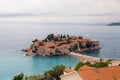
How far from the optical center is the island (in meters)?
57.5

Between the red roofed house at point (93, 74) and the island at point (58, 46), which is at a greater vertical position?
the red roofed house at point (93, 74)

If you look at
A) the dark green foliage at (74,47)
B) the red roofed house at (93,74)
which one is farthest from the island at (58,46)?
the red roofed house at (93,74)

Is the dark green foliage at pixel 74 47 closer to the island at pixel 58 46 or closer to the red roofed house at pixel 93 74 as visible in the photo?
the island at pixel 58 46

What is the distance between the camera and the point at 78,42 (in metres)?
63.0

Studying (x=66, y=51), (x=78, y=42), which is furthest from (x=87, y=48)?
(x=66, y=51)

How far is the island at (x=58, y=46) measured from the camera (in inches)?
2263

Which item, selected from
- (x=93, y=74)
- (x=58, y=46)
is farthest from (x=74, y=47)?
(x=93, y=74)

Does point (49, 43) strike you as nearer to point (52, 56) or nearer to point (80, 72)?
point (52, 56)

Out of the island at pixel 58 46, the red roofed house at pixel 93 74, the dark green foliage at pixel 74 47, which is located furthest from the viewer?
the dark green foliage at pixel 74 47

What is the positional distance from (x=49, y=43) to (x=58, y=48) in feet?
8.69

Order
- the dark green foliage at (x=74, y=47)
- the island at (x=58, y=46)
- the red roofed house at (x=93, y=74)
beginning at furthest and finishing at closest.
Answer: the dark green foliage at (x=74, y=47), the island at (x=58, y=46), the red roofed house at (x=93, y=74)

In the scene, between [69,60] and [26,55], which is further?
[26,55]

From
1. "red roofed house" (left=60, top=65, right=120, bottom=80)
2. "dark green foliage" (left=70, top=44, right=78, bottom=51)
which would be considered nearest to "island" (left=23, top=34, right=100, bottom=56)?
"dark green foliage" (left=70, top=44, right=78, bottom=51)

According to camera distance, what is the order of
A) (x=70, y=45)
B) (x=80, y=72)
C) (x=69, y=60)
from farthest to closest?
(x=70, y=45)
(x=69, y=60)
(x=80, y=72)
